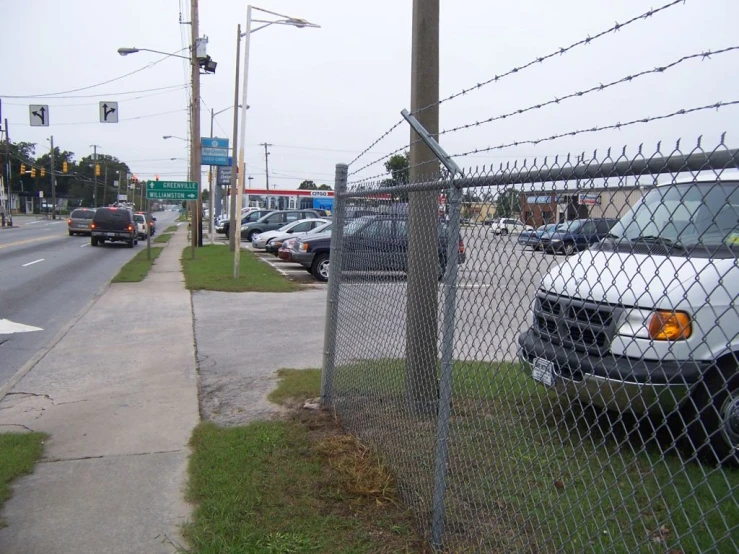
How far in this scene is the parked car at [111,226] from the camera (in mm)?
31031

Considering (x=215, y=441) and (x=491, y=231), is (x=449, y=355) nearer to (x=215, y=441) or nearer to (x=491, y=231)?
(x=491, y=231)

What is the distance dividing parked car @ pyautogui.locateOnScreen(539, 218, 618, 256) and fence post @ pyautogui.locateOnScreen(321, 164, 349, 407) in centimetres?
315

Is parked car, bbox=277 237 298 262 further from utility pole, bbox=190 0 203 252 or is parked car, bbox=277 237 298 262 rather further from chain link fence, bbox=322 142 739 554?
chain link fence, bbox=322 142 739 554

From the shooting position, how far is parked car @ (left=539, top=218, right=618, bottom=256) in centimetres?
244

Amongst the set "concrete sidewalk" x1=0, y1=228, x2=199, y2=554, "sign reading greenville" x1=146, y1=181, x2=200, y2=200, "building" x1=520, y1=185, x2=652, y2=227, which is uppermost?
"sign reading greenville" x1=146, y1=181, x2=200, y2=200

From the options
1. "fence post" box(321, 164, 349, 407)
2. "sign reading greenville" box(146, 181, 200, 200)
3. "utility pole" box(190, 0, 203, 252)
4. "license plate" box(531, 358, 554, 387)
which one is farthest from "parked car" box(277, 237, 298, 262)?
"license plate" box(531, 358, 554, 387)

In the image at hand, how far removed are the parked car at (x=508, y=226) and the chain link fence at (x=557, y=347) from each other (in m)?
0.01

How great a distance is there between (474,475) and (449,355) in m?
0.84

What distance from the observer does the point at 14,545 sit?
12.0ft

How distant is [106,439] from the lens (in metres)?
5.39

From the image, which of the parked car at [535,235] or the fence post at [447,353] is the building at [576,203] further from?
the fence post at [447,353]

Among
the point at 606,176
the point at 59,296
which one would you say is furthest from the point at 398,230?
the point at 59,296

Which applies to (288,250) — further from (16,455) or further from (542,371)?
(542,371)

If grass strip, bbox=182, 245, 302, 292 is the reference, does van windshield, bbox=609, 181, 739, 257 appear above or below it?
above
